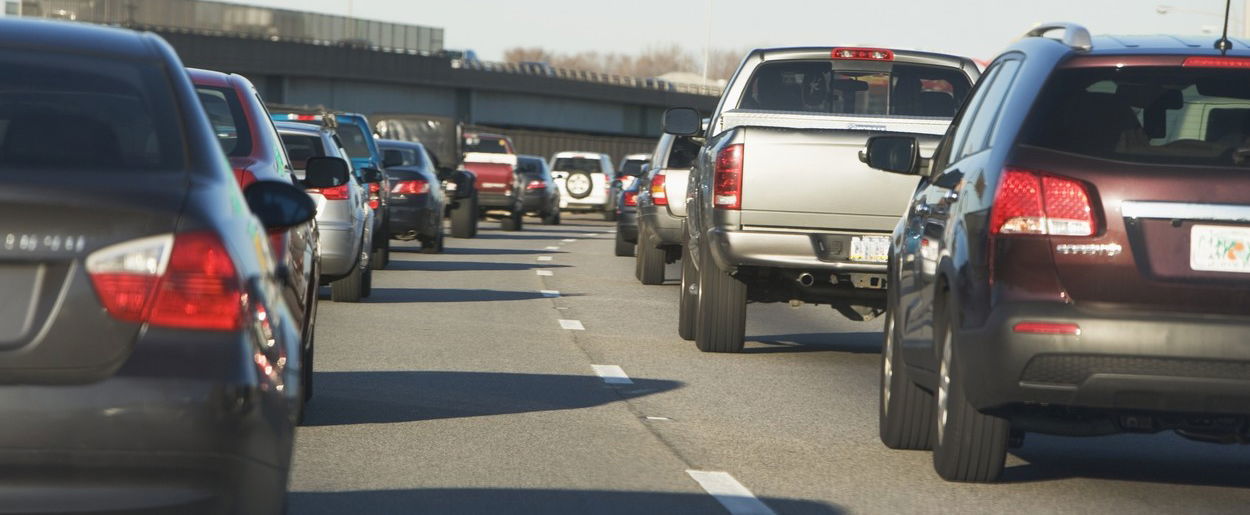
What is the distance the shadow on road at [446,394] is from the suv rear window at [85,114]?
4146 millimetres

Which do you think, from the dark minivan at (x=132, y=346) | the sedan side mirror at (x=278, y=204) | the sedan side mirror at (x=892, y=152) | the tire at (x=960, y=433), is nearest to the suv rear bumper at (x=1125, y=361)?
the tire at (x=960, y=433)

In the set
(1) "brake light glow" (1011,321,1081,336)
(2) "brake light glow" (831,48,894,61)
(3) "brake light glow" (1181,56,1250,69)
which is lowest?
(1) "brake light glow" (1011,321,1081,336)

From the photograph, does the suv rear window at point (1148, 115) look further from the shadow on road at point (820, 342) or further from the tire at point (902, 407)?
the shadow on road at point (820, 342)

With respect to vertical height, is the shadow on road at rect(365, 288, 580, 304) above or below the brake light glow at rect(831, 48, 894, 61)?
below

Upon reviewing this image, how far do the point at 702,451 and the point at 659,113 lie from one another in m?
95.9

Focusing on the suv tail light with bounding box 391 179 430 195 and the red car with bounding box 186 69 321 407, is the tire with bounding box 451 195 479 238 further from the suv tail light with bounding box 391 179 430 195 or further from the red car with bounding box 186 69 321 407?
the red car with bounding box 186 69 321 407

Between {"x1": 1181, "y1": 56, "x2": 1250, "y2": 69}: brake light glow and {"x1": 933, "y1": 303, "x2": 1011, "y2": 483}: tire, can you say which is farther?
{"x1": 933, "y1": 303, "x2": 1011, "y2": 483}: tire

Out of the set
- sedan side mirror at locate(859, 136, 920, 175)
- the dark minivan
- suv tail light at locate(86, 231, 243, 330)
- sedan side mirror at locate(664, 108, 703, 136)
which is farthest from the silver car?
suv tail light at locate(86, 231, 243, 330)

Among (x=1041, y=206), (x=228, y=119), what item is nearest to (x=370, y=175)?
(x=228, y=119)

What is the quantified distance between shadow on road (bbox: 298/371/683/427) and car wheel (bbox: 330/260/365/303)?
238 inches

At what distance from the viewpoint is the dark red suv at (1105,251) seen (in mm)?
6855

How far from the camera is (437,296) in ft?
64.3

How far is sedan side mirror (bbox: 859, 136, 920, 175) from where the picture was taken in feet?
29.5

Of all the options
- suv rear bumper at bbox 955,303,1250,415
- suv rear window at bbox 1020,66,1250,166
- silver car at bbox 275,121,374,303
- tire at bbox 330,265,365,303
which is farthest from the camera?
tire at bbox 330,265,365,303
